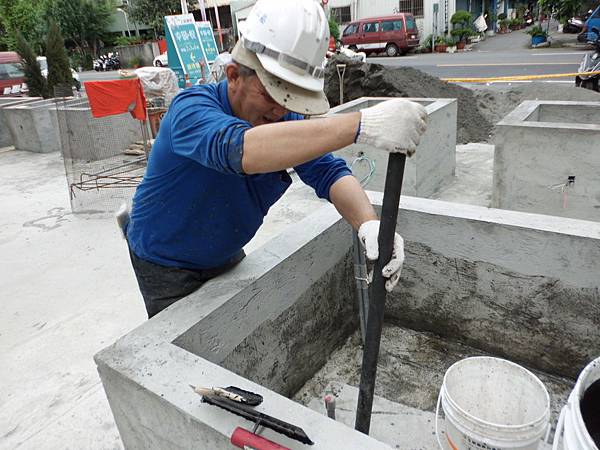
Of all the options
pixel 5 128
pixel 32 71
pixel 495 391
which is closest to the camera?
pixel 495 391

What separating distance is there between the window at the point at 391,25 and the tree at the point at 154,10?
19.5 meters

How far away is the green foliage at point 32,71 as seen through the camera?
13336mm

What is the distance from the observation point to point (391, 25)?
2283 cm

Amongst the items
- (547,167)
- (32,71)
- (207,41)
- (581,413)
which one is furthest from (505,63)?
(581,413)

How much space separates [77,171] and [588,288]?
8113mm

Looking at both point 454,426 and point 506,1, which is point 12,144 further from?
point 506,1

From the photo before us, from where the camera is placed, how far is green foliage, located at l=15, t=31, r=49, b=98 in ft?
43.8

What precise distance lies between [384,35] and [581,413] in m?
23.9

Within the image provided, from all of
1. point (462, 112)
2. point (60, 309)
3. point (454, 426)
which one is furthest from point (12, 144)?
point (454, 426)

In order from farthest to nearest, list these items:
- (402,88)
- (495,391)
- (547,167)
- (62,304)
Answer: (402,88) < (547,167) < (62,304) < (495,391)

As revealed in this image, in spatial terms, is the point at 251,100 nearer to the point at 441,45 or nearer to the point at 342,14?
the point at 441,45

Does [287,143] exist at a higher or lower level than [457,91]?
higher

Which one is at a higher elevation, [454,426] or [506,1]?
[506,1]

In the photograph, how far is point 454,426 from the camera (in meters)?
1.74
